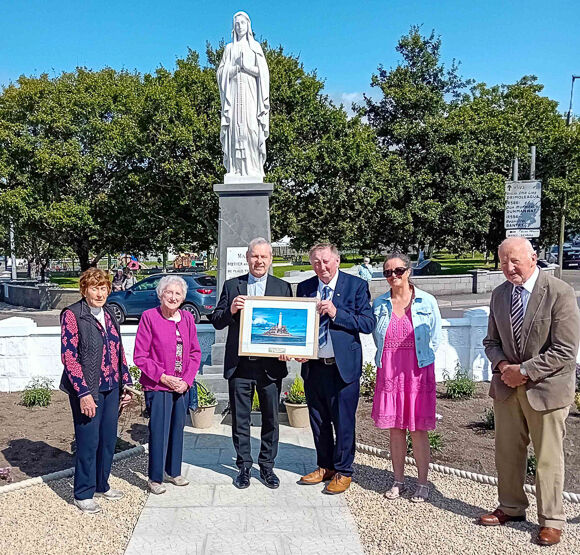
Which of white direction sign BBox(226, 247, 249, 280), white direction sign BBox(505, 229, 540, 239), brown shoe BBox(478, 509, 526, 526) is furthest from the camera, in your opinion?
white direction sign BBox(505, 229, 540, 239)

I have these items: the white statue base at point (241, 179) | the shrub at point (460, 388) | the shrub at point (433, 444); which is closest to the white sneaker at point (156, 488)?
the shrub at point (433, 444)

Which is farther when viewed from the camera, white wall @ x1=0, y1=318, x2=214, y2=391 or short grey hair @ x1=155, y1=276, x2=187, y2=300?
white wall @ x1=0, y1=318, x2=214, y2=391

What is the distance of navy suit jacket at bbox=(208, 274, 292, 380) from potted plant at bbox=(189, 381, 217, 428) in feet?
6.08

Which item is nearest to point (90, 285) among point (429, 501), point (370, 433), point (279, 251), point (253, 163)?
point (429, 501)

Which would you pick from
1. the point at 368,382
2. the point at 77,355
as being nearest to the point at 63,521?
the point at 77,355

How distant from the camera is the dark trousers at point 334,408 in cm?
504

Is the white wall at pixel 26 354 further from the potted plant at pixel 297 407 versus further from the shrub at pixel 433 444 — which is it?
the shrub at pixel 433 444

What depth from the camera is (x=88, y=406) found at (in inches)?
181

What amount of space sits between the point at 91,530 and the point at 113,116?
21.4 meters

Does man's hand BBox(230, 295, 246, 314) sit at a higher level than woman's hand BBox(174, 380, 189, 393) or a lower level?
higher

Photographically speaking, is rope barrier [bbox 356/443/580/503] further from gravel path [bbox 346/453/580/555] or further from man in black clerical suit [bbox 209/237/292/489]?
man in black clerical suit [bbox 209/237/292/489]

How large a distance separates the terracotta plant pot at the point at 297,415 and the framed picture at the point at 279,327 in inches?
87.6

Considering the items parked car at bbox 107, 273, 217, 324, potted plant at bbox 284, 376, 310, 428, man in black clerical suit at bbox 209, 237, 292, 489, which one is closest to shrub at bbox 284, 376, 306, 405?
potted plant at bbox 284, 376, 310, 428

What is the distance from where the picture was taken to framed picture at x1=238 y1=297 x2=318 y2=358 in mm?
4867
